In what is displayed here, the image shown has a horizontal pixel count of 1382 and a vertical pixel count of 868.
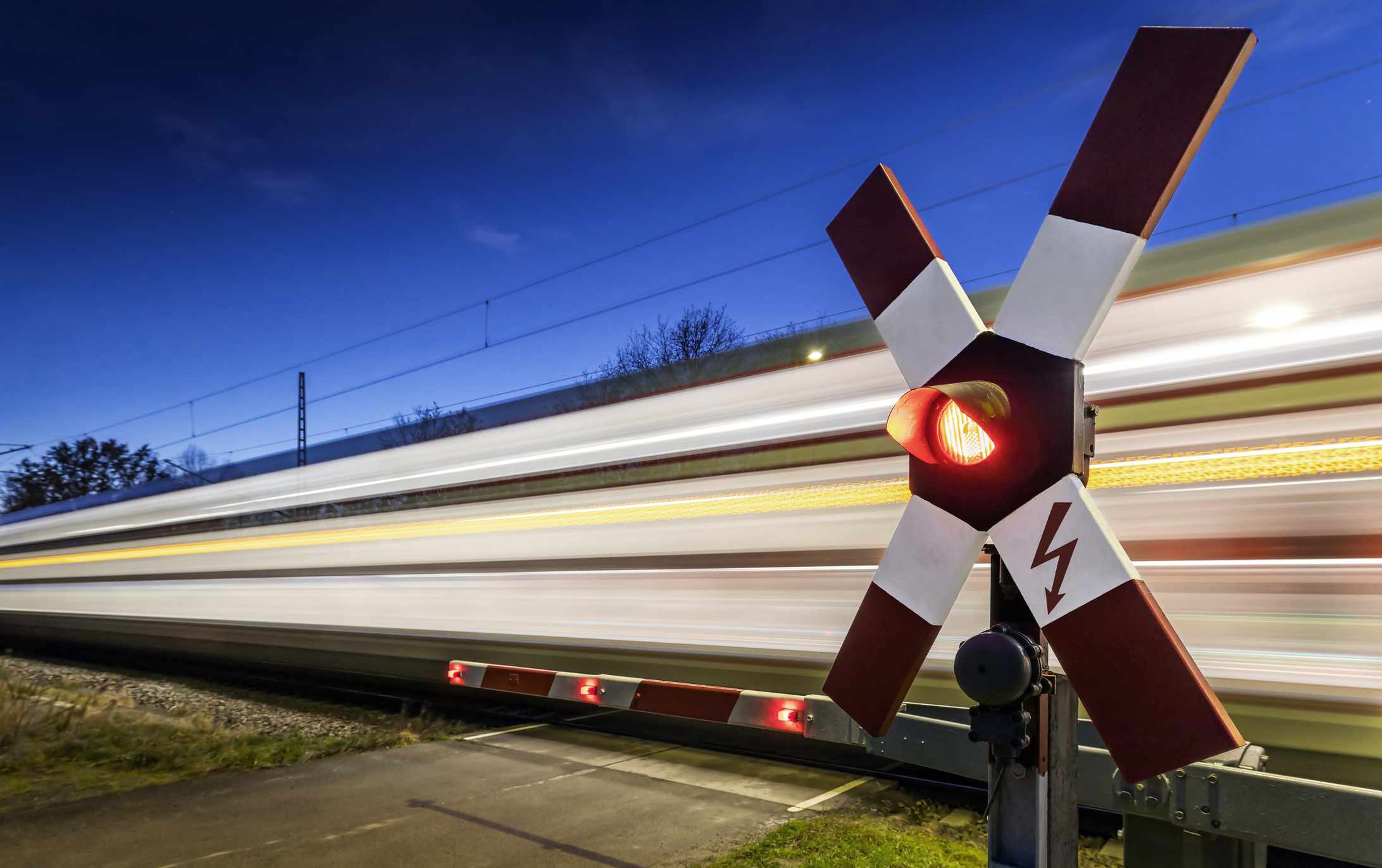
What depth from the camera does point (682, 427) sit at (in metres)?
5.03

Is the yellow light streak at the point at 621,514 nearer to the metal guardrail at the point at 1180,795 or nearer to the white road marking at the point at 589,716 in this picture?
the metal guardrail at the point at 1180,795

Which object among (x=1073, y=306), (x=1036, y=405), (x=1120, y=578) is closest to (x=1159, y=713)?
(x=1120, y=578)

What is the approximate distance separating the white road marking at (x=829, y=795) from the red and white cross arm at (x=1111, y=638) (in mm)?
3489

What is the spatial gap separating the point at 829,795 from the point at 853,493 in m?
2.07

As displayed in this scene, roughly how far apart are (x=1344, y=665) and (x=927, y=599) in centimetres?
148

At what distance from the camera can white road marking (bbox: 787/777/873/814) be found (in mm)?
4789

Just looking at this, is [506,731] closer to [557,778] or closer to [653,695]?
[557,778]

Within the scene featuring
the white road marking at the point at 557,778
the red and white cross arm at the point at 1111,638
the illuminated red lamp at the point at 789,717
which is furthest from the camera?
the white road marking at the point at 557,778

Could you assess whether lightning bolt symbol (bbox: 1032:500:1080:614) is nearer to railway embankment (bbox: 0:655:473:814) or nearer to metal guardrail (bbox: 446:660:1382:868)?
metal guardrail (bbox: 446:660:1382:868)

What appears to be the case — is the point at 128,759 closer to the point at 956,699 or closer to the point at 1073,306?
the point at 956,699

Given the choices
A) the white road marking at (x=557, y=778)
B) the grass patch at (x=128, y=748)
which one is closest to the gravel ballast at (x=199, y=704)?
the grass patch at (x=128, y=748)

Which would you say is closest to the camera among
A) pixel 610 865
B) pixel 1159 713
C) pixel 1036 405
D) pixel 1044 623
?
pixel 1159 713

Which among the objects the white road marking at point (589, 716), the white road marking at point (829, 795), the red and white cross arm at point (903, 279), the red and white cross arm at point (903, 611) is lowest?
the white road marking at point (589, 716)

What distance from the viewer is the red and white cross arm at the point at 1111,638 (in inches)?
55.4
